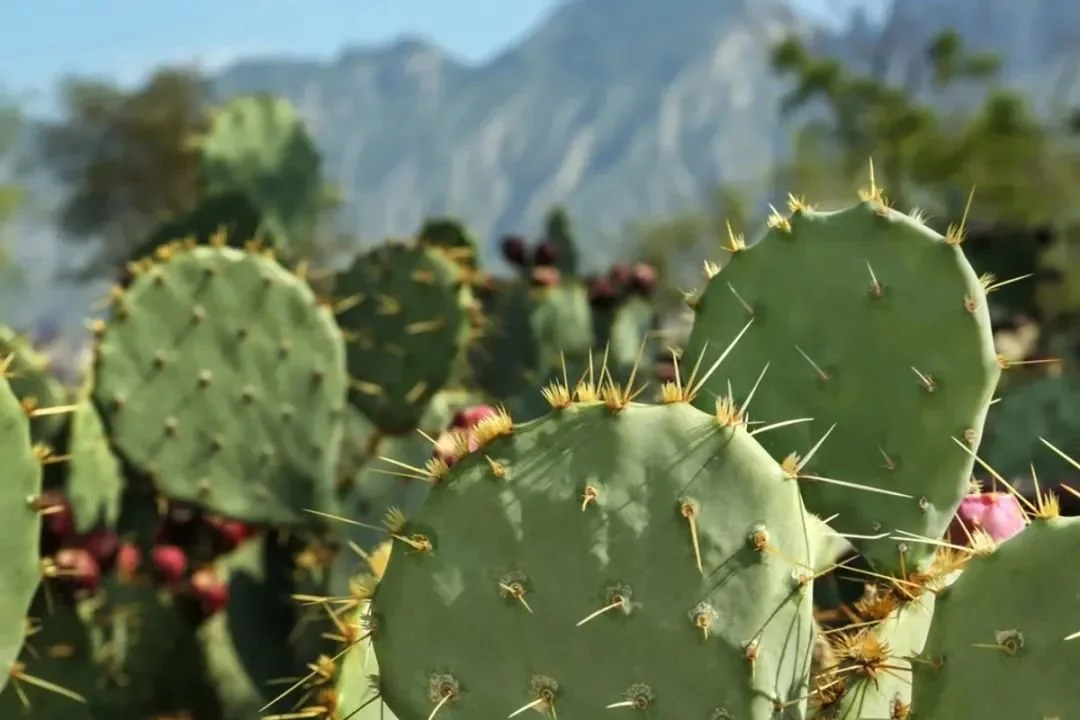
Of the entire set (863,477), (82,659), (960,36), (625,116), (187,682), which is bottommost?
(625,116)

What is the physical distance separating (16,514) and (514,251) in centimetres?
237

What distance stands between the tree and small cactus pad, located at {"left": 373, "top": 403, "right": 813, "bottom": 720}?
60.9 feet

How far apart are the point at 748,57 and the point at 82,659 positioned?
104 metres

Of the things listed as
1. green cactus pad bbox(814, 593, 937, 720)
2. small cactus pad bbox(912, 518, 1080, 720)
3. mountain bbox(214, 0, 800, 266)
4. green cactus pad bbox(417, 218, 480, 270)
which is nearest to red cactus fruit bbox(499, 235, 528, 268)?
green cactus pad bbox(417, 218, 480, 270)

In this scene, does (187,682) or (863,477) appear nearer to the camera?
(863,477)

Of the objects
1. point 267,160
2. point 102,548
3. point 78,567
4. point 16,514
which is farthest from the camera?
point 267,160

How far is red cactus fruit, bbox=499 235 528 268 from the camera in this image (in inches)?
142

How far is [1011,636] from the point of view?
0.82 metres

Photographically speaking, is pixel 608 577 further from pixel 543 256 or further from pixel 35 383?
pixel 543 256

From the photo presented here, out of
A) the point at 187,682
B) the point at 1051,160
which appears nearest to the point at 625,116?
the point at 1051,160

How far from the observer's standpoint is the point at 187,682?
7.68ft

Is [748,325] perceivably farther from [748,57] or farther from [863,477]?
[748,57]

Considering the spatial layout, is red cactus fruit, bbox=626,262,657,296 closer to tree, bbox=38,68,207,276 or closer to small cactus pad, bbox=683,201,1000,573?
small cactus pad, bbox=683,201,1000,573

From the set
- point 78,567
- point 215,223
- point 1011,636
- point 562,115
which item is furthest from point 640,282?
point 562,115
